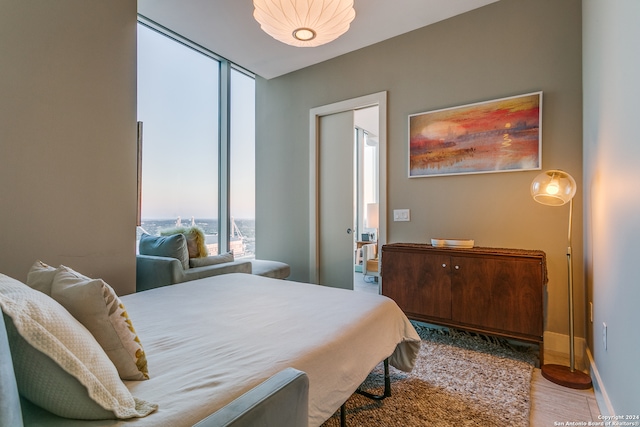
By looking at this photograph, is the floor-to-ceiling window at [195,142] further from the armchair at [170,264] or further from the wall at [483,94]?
the wall at [483,94]

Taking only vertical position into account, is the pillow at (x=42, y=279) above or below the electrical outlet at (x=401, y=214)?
below

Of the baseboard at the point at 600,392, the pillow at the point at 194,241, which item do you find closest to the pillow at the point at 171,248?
the pillow at the point at 194,241

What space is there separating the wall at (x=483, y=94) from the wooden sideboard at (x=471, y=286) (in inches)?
13.3

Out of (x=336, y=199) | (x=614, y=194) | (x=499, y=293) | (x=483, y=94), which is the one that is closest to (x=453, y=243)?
(x=499, y=293)

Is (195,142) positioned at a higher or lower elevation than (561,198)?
higher

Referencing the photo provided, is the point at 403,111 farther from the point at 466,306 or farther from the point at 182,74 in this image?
the point at 182,74

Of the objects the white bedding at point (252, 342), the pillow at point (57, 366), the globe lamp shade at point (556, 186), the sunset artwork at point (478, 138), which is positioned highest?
the sunset artwork at point (478, 138)

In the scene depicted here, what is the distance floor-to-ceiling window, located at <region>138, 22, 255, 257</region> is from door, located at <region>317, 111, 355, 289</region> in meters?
1.15

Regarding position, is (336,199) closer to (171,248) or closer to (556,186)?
(171,248)

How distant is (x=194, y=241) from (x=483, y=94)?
118 inches

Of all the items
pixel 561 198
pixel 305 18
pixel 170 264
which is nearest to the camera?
pixel 305 18

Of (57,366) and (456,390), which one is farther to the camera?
(456,390)

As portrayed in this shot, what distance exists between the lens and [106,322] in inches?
35.9

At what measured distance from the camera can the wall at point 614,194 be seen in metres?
1.23
